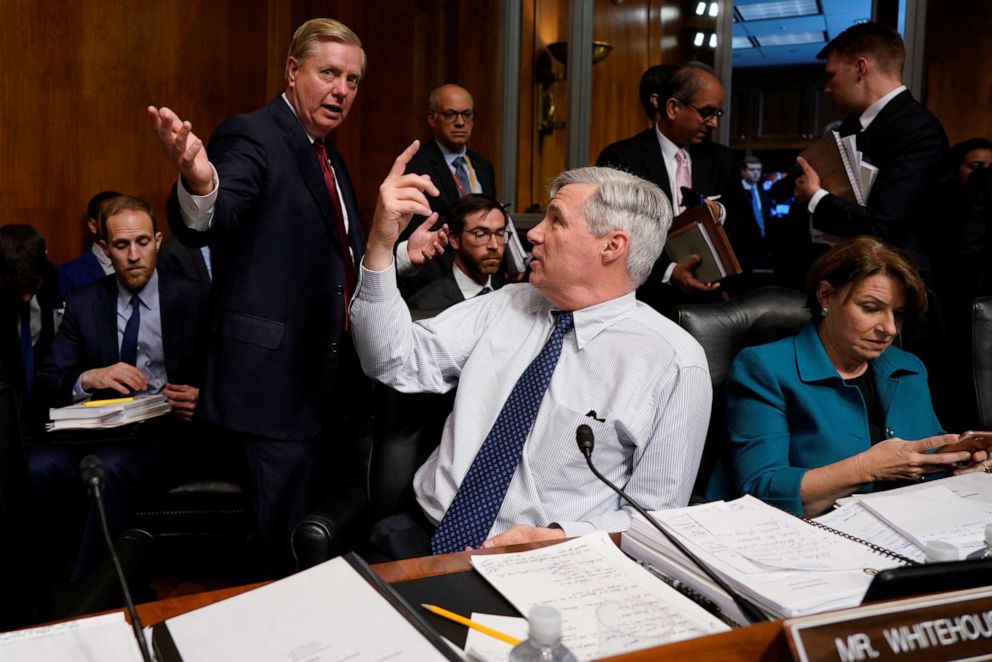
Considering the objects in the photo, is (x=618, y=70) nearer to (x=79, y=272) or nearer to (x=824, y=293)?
(x=79, y=272)

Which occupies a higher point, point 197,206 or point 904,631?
point 197,206

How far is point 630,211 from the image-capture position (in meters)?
1.83

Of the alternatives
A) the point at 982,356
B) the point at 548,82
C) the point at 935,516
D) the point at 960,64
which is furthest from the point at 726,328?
the point at 548,82

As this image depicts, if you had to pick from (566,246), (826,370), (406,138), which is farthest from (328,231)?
(406,138)

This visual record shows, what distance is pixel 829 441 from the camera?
5.98 ft

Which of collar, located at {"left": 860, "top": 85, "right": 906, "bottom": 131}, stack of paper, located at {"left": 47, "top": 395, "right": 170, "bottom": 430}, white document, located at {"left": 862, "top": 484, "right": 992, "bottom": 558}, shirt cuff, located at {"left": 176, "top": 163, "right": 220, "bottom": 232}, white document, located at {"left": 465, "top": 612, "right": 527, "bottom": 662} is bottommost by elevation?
stack of paper, located at {"left": 47, "top": 395, "right": 170, "bottom": 430}

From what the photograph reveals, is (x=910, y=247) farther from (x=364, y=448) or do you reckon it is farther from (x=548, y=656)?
(x=548, y=656)

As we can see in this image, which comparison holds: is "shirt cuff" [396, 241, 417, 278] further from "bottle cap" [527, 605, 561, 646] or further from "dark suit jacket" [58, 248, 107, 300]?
"bottle cap" [527, 605, 561, 646]

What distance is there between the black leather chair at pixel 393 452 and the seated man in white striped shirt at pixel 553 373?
5cm

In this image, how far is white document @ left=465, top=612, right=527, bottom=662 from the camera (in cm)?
93

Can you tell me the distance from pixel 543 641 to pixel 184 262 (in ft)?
9.97

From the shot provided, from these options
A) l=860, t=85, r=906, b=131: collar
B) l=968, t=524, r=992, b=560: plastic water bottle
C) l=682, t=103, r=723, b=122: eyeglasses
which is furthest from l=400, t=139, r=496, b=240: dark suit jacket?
l=968, t=524, r=992, b=560: plastic water bottle

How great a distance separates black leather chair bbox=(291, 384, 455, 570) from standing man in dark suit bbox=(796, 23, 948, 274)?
4.75 ft

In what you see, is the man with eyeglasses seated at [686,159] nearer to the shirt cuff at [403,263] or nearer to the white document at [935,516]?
the shirt cuff at [403,263]
